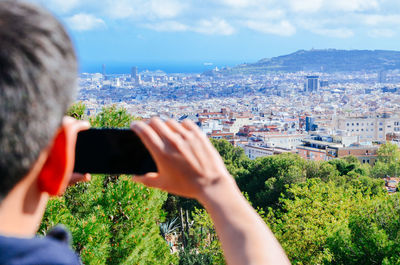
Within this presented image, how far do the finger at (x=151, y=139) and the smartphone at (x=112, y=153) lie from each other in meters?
0.04

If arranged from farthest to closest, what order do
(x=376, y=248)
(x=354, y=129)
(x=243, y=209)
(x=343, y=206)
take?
1. (x=354, y=129)
2. (x=343, y=206)
3. (x=376, y=248)
4. (x=243, y=209)

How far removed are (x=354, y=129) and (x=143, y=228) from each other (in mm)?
63405

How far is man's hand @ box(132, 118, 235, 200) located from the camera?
→ 56 cm

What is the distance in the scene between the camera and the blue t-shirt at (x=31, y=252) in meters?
0.42

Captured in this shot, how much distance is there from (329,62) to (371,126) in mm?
102783

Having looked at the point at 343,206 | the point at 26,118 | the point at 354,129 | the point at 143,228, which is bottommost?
the point at 354,129

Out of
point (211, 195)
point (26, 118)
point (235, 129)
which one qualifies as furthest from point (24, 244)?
point (235, 129)

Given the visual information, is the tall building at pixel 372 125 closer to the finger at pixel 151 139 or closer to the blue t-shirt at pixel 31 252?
the finger at pixel 151 139

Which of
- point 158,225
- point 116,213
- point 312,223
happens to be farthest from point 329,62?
point 116,213

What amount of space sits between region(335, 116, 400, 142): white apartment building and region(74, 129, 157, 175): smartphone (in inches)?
2651

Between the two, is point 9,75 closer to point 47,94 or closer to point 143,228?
point 47,94

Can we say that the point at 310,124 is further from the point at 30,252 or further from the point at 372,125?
the point at 30,252

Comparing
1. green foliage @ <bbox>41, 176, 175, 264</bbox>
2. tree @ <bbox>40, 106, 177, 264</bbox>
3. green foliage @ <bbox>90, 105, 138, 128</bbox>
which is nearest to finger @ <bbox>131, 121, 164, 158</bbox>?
tree @ <bbox>40, 106, 177, 264</bbox>

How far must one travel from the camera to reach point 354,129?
6638 cm
